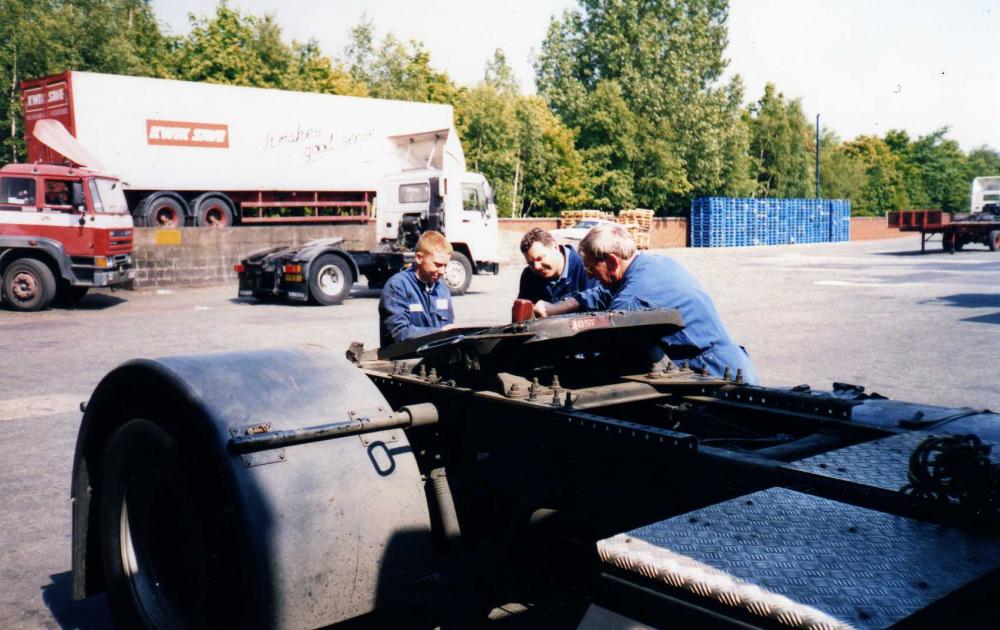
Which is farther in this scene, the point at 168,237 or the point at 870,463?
the point at 168,237

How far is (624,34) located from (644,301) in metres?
61.0

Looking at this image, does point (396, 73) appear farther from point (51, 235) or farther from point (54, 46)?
point (51, 235)

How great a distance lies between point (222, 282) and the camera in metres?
23.4

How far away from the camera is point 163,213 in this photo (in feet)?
83.8

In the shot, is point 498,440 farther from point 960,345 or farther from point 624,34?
point 624,34

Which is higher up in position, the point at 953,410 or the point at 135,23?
the point at 135,23

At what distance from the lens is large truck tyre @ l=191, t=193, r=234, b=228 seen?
2600 cm

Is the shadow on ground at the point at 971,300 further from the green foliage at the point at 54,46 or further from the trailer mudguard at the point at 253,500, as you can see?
the green foliage at the point at 54,46

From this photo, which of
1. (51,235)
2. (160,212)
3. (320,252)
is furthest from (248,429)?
(160,212)

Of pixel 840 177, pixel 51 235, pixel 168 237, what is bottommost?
pixel 168 237

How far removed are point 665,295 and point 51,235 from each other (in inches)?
632

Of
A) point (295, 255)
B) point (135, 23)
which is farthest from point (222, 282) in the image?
point (135, 23)

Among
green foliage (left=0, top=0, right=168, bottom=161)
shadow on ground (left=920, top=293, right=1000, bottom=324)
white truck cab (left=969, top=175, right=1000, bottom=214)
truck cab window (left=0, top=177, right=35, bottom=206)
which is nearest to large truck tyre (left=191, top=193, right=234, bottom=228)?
truck cab window (left=0, top=177, right=35, bottom=206)

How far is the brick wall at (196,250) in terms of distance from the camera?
Result: 2184cm
